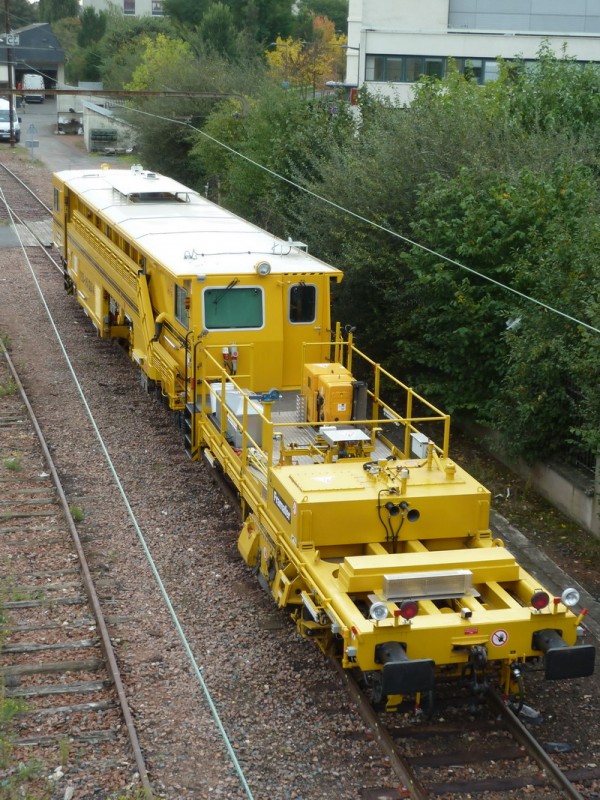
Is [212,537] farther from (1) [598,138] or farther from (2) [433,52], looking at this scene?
(2) [433,52]

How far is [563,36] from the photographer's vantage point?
39.6m

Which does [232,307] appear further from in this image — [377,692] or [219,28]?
[219,28]

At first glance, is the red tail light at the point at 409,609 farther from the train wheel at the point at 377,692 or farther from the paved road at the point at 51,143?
the paved road at the point at 51,143

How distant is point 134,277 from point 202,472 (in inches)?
129

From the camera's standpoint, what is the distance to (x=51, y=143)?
177ft

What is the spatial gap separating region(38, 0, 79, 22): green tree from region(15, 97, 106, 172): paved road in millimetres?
32571

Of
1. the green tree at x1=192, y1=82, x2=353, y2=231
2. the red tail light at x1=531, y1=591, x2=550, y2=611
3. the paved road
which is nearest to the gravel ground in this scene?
the red tail light at x1=531, y1=591, x2=550, y2=611

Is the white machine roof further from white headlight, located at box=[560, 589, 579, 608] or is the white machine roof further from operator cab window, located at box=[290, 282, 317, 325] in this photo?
white headlight, located at box=[560, 589, 579, 608]

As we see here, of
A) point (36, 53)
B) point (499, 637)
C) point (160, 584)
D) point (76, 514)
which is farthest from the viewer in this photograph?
point (36, 53)

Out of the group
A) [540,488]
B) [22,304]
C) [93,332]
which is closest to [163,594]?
[540,488]

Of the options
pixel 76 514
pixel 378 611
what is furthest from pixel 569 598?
pixel 76 514

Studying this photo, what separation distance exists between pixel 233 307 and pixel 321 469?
152 inches

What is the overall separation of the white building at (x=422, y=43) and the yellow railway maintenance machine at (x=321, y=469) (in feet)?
81.0

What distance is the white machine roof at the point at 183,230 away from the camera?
13.5 meters
